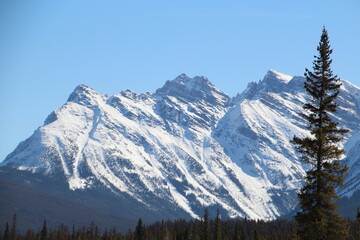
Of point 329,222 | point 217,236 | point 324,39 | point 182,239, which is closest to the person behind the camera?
→ point 329,222

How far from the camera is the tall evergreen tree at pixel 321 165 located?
1828 inches

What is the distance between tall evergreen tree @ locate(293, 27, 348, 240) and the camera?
46438 mm

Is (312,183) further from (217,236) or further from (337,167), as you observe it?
(217,236)

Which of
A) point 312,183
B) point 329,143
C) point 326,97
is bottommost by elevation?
point 312,183

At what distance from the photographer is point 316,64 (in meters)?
49.1

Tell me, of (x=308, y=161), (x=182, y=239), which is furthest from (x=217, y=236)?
(x=308, y=161)

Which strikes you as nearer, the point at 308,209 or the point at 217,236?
the point at 308,209

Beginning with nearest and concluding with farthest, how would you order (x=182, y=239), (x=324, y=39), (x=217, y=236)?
1. (x=324, y=39)
2. (x=217, y=236)
3. (x=182, y=239)

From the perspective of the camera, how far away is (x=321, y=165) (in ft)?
157

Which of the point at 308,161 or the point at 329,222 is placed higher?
the point at 308,161

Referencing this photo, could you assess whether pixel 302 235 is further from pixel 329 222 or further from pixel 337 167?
pixel 337 167

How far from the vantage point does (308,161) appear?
4856 centimetres

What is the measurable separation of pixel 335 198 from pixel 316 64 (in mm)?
10052

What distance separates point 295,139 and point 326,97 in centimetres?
407
